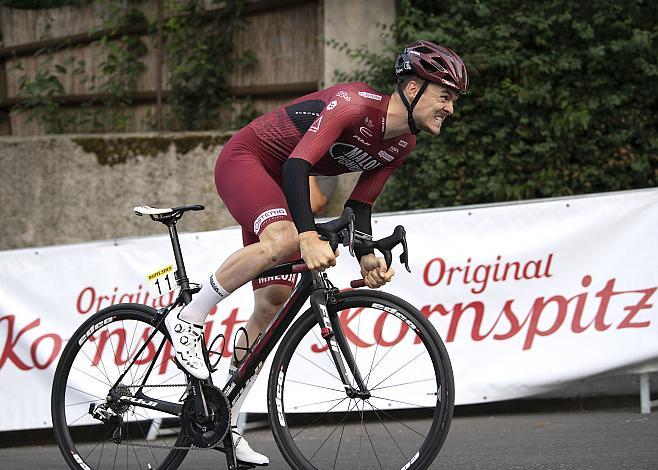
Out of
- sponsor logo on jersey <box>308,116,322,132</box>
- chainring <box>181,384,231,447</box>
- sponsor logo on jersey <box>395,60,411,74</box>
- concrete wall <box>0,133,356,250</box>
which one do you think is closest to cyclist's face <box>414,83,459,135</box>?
sponsor logo on jersey <box>395,60,411,74</box>

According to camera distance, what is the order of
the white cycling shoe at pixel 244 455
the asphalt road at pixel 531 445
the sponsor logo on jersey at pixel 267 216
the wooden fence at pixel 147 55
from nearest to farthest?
the sponsor logo on jersey at pixel 267 216, the white cycling shoe at pixel 244 455, the asphalt road at pixel 531 445, the wooden fence at pixel 147 55

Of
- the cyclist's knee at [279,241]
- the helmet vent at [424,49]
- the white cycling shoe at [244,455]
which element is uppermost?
the helmet vent at [424,49]

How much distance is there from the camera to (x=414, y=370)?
5602 millimetres

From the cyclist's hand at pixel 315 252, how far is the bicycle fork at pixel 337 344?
0.22 metres

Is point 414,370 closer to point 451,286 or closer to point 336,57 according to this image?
point 451,286

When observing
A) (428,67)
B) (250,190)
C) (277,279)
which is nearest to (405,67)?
(428,67)

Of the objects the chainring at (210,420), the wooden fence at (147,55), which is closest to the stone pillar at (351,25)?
the wooden fence at (147,55)

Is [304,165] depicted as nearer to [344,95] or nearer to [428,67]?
[344,95]

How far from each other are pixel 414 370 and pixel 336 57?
16.2 ft

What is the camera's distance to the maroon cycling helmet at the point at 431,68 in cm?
424

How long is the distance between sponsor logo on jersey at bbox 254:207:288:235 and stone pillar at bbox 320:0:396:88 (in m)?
5.61

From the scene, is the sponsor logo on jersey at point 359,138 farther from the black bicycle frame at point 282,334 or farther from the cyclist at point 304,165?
the black bicycle frame at point 282,334

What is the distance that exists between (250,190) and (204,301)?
1.64ft

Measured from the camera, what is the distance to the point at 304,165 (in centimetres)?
403
